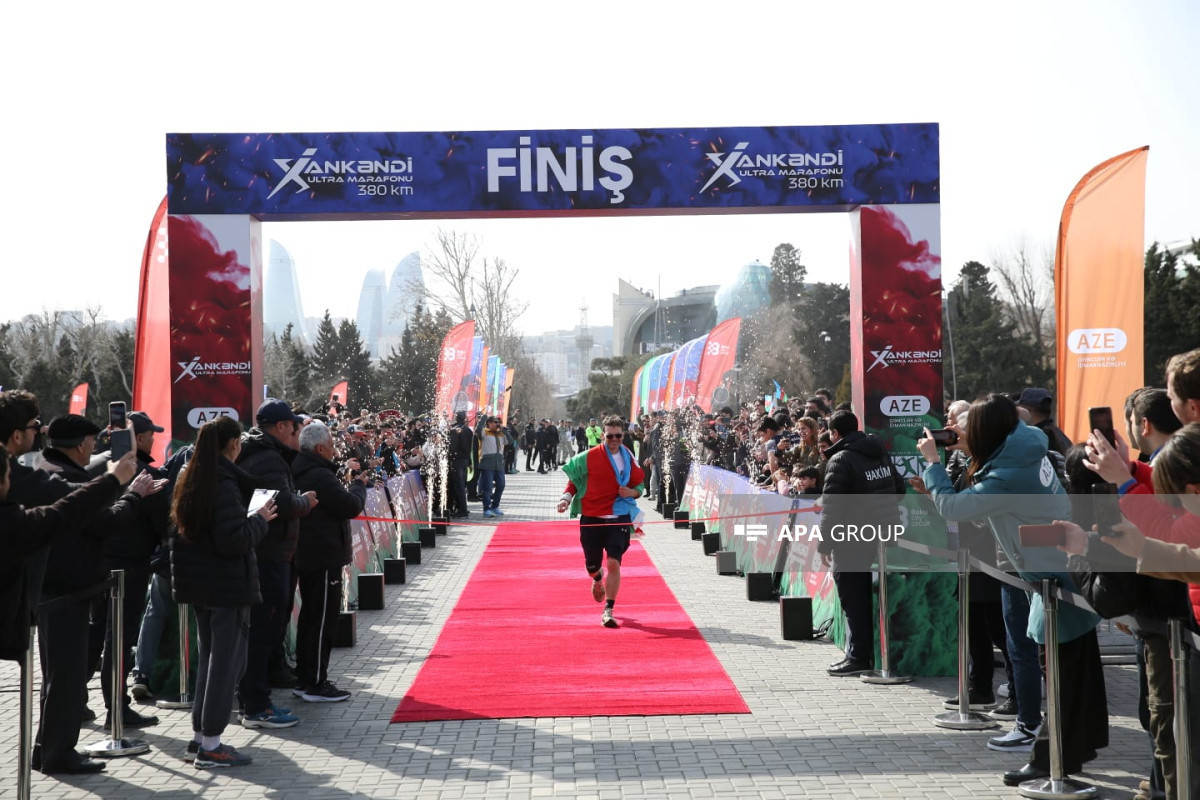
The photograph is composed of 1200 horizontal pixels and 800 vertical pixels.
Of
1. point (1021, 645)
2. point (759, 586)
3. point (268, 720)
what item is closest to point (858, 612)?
point (1021, 645)

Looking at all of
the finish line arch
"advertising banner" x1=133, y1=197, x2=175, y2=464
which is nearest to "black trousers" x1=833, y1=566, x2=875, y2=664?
the finish line arch

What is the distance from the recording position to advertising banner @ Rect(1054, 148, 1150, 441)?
43.5ft

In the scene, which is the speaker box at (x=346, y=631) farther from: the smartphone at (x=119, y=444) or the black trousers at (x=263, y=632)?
the smartphone at (x=119, y=444)

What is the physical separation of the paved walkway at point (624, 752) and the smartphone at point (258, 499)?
1.38 m

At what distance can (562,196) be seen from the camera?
1316 centimetres

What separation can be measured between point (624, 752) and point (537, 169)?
779 centimetres

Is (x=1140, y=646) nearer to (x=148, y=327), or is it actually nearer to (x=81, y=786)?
(x=81, y=786)

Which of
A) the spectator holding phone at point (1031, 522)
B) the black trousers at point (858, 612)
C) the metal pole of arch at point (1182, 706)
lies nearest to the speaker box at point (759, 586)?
the black trousers at point (858, 612)

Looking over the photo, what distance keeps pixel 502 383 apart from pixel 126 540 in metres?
36.1

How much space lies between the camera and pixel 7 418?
19.5ft

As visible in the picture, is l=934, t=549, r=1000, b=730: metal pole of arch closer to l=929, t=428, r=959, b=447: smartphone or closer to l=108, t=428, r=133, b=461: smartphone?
l=929, t=428, r=959, b=447: smartphone

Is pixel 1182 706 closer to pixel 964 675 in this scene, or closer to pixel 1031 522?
pixel 1031 522

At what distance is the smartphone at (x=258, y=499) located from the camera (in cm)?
682

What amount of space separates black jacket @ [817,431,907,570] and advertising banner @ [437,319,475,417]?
18493 mm
